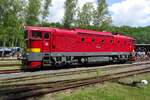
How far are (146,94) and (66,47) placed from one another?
578 inches

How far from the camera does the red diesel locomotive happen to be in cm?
2759

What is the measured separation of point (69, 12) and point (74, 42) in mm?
40702

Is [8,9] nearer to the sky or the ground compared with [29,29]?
nearer to the sky

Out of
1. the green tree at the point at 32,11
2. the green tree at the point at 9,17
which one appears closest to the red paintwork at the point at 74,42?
the green tree at the point at 9,17

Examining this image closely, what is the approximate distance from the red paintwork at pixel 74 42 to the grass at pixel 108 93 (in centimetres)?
1071

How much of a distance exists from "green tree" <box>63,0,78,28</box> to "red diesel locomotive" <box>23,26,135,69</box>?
109 ft

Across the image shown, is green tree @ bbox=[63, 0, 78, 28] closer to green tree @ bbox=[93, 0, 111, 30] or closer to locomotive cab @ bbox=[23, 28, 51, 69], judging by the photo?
green tree @ bbox=[93, 0, 111, 30]

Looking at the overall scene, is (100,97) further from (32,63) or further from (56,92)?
(32,63)

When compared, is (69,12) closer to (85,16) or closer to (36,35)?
(85,16)

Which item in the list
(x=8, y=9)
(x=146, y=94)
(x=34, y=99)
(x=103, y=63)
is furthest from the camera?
(x=8, y=9)

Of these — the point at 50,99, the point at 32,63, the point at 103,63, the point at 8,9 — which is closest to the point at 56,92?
the point at 50,99

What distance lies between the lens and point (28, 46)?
90.7ft

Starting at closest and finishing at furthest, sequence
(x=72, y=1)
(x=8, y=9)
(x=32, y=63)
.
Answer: (x=32, y=63)
(x=8, y=9)
(x=72, y=1)

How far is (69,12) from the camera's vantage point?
71.5 metres
